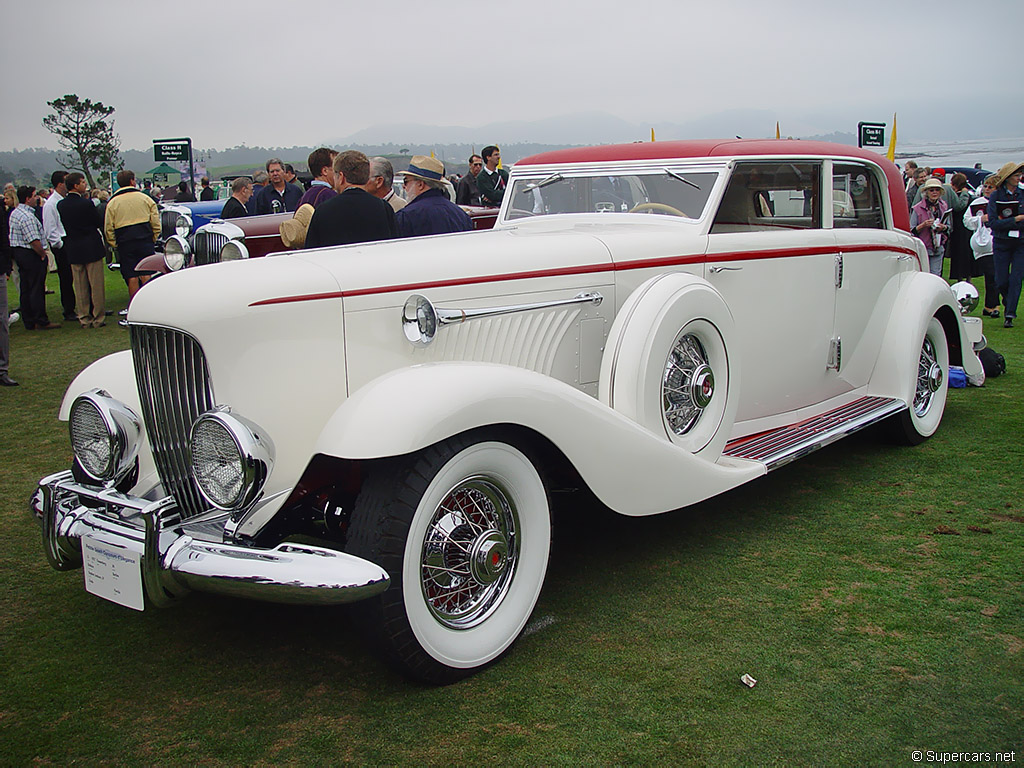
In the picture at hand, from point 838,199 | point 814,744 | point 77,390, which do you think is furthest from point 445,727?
point 838,199

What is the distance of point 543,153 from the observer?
15.8 ft

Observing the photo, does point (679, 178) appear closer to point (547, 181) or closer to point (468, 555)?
point (547, 181)

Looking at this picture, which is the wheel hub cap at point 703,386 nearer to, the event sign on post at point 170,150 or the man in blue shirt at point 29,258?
the man in blue shirt at point 29,258

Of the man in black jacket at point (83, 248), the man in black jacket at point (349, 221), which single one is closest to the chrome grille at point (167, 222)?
the man in black jacket at point (83, 248)

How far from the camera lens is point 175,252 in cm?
596

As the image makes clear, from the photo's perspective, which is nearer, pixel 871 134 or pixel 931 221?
pixel 931 221

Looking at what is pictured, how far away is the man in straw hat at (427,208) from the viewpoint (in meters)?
5.22

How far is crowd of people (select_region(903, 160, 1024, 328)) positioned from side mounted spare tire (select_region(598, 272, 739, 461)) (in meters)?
5.78

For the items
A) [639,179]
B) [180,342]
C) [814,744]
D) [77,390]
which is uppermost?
[639,179]

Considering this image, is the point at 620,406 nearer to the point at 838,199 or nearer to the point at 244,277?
the point at 244,277

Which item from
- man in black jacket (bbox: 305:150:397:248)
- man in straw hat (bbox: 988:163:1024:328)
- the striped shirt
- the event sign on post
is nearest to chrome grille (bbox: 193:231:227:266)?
man in black jacket (bbox: 305:150:397:248)

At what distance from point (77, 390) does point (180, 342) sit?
1.08m

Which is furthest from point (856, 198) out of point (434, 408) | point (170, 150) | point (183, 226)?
point (170, 150)

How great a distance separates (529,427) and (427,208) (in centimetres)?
280
